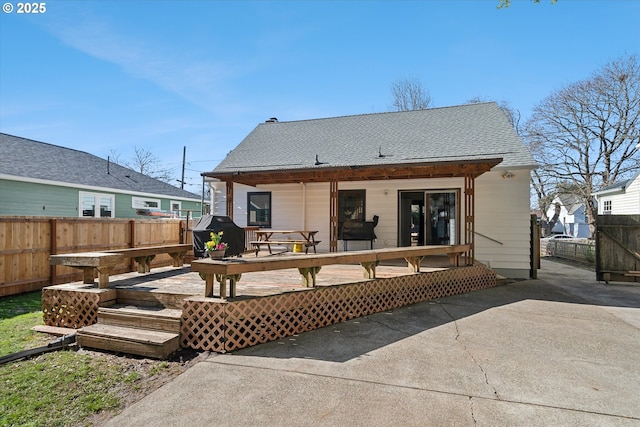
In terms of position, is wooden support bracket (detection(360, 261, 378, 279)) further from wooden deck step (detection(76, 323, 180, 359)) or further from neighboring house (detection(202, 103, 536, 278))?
wooden deck step (detection(76, 323, 180, 359))

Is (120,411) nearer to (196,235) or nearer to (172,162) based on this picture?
(196,235)

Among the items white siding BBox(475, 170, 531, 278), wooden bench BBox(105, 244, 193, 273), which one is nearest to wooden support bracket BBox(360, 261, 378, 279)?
wooden bench BBox(105, 244, 193, 273)

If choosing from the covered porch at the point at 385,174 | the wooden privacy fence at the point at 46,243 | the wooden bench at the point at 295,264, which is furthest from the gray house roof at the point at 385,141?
the wooden bench at the point at 295,264

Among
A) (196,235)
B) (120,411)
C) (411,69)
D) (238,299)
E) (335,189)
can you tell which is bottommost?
(120,411)

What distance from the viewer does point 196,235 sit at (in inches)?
270

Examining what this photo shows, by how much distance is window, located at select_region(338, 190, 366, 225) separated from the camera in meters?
10.5

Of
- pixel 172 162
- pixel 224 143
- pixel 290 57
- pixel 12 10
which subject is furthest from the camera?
pixel 172 162

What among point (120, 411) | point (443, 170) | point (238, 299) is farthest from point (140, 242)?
point (443, 170)

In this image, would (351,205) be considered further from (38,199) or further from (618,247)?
(38,199)

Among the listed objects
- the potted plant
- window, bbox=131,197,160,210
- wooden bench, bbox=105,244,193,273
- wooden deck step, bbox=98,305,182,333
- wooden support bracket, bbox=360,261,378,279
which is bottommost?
wooden deck step, bbox=98,305,182,333

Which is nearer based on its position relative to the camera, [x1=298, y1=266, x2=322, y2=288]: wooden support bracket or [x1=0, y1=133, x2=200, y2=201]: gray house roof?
[x1=298, y1=266, x2=322, y2=288]: wooden support bracket

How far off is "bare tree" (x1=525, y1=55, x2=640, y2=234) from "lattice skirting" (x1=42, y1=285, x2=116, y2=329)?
26458 mm

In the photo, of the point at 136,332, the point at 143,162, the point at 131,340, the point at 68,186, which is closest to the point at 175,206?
the point at 68,186

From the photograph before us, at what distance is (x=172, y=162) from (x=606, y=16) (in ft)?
122
